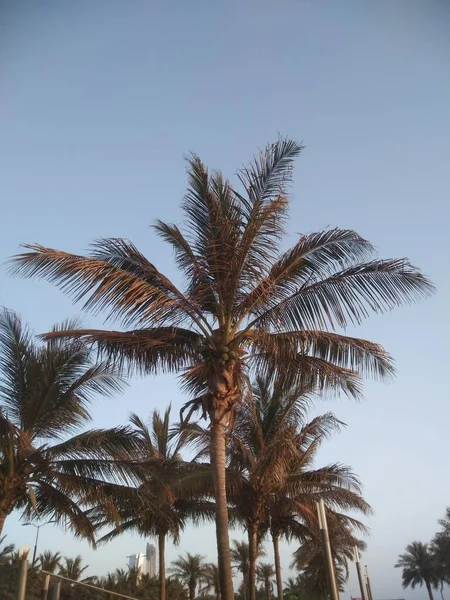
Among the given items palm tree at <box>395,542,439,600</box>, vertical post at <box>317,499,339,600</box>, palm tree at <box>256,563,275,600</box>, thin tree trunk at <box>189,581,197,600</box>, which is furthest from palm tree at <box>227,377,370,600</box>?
palm tree at <box>395,542,439,600</box>

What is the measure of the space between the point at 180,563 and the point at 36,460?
3184cm

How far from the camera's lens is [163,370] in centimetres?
1118

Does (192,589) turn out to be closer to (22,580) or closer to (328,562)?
(22,580)

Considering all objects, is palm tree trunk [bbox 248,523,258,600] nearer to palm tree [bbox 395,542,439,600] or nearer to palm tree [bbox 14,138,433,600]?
palm tree [bbox 14,138,433,600]

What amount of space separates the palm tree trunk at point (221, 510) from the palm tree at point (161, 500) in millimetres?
2400

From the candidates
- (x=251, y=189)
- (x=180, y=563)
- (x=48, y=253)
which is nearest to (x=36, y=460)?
(x=48, y=253)

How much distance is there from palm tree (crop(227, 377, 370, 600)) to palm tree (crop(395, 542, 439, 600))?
188 feet

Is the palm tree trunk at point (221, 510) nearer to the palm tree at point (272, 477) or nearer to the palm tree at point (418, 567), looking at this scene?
the palm tree at point (272, 477)

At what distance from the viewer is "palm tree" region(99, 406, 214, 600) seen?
13578 mm

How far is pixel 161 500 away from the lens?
13.9 m

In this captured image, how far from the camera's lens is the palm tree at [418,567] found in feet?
226

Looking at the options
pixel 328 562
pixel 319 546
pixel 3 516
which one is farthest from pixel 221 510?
pixel 319 546

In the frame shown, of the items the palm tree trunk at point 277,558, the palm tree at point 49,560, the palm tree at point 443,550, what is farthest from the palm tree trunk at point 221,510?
the palm tree at point 443,550

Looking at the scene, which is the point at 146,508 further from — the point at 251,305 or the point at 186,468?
the point at 251,305
